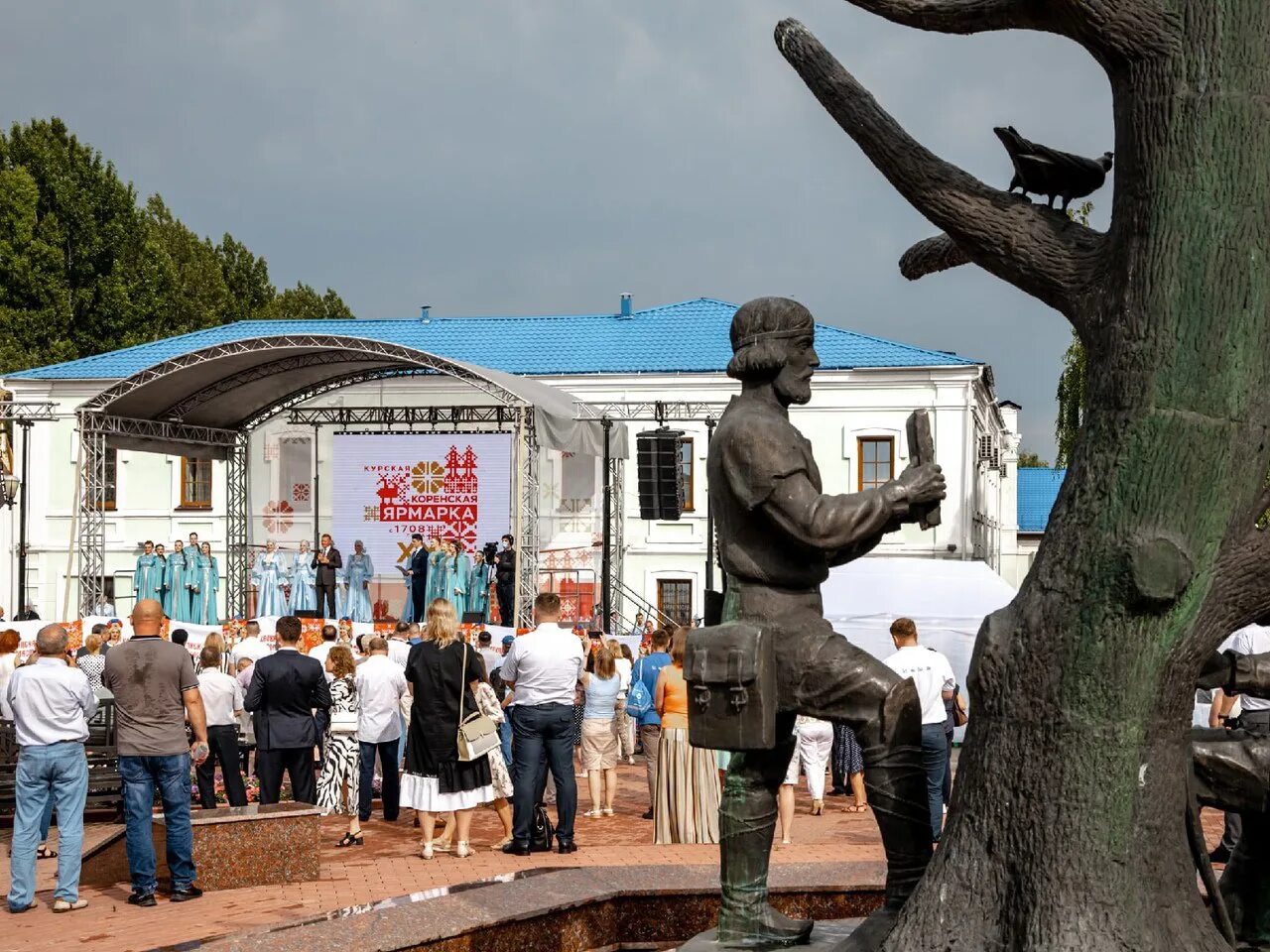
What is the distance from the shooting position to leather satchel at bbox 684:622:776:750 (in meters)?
5.04

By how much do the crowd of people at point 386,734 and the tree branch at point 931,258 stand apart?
3251 millimetres

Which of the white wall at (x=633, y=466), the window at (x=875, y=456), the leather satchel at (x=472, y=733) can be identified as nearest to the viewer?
the leather satchel at (x=472, y=733)

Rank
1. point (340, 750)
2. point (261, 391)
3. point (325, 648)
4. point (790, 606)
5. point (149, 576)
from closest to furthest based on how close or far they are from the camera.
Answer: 1. point (790, 606)
2. point (340, 750)
3. point (325, 648)
4. point (261, 391)
5. point (149, 576)


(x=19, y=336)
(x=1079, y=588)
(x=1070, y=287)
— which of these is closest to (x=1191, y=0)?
(x=1070, y=287)

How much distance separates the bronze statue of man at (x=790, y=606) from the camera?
5.05 meters

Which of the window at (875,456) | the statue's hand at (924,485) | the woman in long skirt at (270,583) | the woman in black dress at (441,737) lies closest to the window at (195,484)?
the woman in long skirt at (270,583)

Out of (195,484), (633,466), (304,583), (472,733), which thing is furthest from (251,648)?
(195,484)

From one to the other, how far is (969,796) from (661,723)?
637 cm

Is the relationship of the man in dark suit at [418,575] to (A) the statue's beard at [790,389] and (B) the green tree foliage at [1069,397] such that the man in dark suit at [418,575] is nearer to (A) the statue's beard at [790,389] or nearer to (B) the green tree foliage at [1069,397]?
(B) the green tree foliage at [1069,397]

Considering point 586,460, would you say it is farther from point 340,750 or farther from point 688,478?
point 340,750

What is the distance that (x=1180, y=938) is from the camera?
456 centimetres

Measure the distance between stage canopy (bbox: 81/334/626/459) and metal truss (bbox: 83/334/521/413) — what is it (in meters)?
0.02

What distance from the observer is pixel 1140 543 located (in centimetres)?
460

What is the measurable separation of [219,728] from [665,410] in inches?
734
